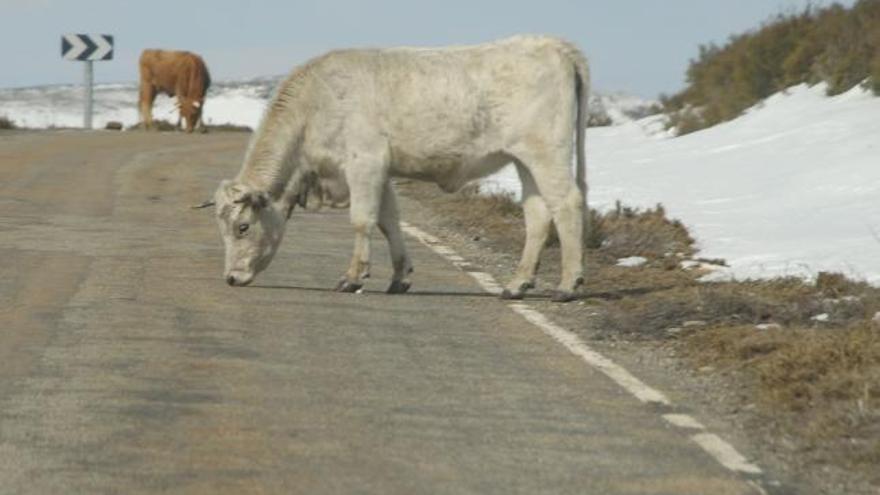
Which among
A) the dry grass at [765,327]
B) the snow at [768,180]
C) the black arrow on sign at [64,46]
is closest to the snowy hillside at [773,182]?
the snow at [768,180]

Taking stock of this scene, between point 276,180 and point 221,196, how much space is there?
407 mm

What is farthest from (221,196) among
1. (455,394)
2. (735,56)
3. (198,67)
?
(198,67)

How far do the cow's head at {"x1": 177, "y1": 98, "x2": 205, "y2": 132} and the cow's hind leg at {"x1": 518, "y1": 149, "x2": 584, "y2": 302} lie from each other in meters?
29.5

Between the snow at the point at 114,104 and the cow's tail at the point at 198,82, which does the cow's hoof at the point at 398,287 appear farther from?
the snow at the point at 114,104

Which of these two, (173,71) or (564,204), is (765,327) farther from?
(173,71)

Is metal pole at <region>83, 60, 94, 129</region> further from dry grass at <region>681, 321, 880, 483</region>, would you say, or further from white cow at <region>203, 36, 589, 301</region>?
dry grass at <region>681, 321, 880, 483</region>

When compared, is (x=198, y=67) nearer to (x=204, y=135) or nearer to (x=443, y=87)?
(x=204, y=135)

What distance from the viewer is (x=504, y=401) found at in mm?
9969

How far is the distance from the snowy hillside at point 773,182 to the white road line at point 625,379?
6.93 feet

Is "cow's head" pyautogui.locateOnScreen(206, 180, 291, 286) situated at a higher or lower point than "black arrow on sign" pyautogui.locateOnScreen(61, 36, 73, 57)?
lower

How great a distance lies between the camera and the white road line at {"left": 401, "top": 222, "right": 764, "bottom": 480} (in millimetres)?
8672

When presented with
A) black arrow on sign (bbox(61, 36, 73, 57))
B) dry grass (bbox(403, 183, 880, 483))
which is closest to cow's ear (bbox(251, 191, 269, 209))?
dry grass (bbox(403, 183, 880, 483))

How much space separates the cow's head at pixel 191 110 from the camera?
43.6 metres

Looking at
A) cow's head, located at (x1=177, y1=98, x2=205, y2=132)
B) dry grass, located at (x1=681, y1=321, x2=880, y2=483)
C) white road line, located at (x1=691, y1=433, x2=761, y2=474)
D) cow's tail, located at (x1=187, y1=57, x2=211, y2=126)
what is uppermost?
cow's tail, located at (x1=187, y1=57, x2=211, y2=126)
